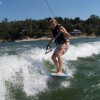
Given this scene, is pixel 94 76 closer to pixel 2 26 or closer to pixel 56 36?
pixel 56 36

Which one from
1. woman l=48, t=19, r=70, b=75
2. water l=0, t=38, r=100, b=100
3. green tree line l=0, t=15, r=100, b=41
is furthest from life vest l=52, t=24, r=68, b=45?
green tree line l=0, t=15, r=100, b=41

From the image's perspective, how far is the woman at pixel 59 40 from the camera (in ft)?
39.1

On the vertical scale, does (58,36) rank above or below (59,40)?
above

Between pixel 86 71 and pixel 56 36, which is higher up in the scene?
pixel 56 36

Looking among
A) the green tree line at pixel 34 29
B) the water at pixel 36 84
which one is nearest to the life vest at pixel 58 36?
the water at pixel 36 84

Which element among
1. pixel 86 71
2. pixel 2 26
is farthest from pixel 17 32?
pixel 86 71

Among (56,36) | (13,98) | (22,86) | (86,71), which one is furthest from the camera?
(86,71)

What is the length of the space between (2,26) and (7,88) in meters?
143

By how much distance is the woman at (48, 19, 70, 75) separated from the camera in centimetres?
1193

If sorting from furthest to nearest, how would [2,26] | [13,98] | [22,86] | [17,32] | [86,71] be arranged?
[2,26] < [17,32] < [86,71] < [22,86] < [13,98]

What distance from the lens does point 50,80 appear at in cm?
1212

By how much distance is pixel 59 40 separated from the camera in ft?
40.1

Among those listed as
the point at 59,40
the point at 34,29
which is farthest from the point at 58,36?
the point at 34,29

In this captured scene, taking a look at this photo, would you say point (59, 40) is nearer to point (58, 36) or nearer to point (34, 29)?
point (58, 36)
